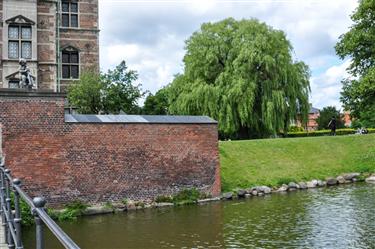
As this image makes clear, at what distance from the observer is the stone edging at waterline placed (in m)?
15.0

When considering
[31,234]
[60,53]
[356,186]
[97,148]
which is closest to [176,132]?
[97,148]

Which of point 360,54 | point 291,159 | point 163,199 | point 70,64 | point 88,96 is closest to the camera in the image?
point 163,199

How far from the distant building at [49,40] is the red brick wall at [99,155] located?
12.0m

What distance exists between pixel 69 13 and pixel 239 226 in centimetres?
2050

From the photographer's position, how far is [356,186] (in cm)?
2053

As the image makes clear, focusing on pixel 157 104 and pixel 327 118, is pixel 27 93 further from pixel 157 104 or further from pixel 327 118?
pixel 327 118

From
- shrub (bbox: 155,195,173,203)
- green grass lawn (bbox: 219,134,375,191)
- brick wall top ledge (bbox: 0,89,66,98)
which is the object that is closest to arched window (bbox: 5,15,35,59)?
green grass lawn (bbox: 219,134,375,191)

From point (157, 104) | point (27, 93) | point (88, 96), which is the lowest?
point (27, 93)

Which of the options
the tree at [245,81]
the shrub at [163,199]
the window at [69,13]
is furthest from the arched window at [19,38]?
the shrub at [163,199]

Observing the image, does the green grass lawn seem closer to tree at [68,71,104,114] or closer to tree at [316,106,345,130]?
tree at [68,71,104,114]

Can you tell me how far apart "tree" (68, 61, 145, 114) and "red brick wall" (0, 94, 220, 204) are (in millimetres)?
7424

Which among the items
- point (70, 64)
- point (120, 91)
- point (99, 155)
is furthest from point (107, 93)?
point (99, 155)

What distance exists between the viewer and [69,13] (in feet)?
93.6

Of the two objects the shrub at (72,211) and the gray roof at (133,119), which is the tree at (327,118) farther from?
the shrub at (72,211)
